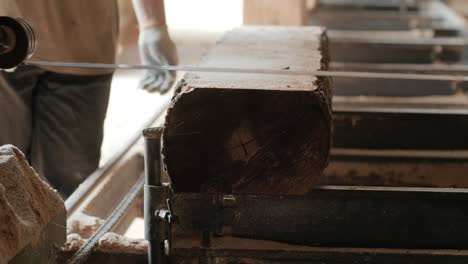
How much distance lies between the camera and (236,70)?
202 cm

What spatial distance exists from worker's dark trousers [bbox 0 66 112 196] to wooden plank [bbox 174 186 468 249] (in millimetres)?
1278

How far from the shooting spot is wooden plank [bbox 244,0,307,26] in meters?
5.28

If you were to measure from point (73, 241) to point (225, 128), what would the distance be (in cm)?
62

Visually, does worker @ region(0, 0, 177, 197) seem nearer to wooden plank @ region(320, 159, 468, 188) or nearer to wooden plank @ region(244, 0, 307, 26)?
wooden plank @ region(320, 159, 468, 188)

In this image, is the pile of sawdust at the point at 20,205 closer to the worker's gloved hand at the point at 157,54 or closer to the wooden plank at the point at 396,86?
the worker's gloved hand at the point at 157,54

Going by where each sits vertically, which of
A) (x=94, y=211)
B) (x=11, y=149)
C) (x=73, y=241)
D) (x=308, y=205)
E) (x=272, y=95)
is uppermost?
(x=272, y=95)

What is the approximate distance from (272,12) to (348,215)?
12.2ft

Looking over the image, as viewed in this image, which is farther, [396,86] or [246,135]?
[396,86]

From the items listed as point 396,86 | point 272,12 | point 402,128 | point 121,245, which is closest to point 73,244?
point 121,245

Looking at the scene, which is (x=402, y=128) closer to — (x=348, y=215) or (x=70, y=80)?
(x=348, y=215)

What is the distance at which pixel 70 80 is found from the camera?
303cm

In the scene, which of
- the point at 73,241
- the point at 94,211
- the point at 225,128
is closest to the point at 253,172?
the point at 225,128

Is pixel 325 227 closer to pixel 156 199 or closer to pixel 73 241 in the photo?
pixel 156 199

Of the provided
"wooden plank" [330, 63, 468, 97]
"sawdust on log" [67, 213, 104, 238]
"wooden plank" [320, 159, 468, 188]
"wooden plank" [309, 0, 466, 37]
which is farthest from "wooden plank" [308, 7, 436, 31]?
"sawdust on log" [67, 213, 104, 238]
